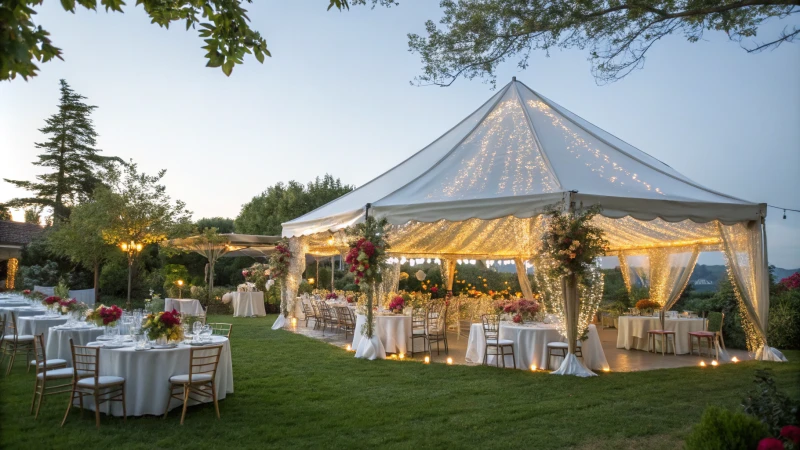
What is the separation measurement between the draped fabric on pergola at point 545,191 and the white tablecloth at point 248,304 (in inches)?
275

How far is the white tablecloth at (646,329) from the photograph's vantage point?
1068 cm

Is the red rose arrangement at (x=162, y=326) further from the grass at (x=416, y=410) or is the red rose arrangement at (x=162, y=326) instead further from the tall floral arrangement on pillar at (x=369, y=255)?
the tall floral arrangement on pillar at (x=369, y=255)

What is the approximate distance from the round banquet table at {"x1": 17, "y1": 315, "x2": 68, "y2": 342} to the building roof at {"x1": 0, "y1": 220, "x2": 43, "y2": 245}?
18.4 metres

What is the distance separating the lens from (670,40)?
20.1ft

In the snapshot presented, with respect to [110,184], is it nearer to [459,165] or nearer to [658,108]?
[459,165]

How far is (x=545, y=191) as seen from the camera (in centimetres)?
849

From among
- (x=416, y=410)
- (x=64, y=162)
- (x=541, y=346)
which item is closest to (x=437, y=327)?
(x=541, y=346)

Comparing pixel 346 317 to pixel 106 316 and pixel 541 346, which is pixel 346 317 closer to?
pixel 541 346

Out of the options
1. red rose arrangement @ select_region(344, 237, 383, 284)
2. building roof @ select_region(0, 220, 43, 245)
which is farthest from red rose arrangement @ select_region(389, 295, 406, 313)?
building roof @ select_region(0, 220, 43, 245)

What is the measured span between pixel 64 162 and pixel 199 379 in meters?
33.1

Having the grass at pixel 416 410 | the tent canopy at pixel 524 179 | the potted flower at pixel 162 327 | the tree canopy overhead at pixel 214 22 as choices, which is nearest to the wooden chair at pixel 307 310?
the tent canopy at pixel 524 179

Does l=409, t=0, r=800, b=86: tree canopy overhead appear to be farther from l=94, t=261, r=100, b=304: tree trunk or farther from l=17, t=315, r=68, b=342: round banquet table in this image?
l=94, t=261, r=100, b=304: tree trunk

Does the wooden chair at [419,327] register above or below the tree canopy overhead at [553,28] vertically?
below

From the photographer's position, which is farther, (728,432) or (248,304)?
(248,304)
